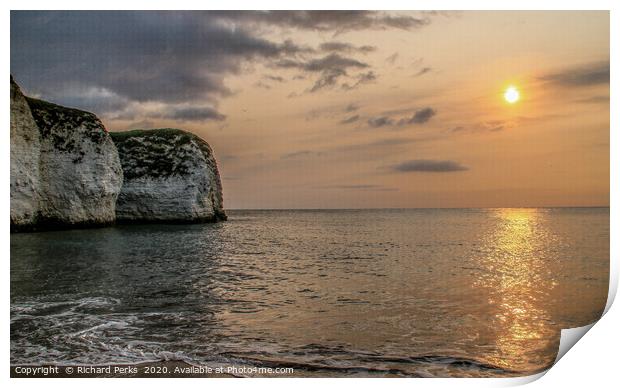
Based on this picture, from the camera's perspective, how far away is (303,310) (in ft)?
25.7

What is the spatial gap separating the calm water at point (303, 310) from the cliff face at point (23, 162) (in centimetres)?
511

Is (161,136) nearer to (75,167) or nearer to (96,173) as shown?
(96,173)

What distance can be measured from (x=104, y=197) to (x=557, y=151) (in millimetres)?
22779

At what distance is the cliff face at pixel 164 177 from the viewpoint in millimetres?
31047

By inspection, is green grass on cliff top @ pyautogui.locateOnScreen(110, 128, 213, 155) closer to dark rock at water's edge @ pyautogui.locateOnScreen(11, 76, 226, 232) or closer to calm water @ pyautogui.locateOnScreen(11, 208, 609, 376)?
dark rock at water's edge @ pyautogui.locateOnScreen(11, 76, 226, 232)

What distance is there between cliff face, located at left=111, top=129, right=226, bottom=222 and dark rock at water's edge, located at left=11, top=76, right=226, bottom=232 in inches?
2.4

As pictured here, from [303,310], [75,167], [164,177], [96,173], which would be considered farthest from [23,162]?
[303,310]

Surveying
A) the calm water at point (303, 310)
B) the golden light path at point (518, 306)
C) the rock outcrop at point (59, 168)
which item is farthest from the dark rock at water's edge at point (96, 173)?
the golden light path at point (518, 306)

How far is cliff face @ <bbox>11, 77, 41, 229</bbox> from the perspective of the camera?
18578 mm

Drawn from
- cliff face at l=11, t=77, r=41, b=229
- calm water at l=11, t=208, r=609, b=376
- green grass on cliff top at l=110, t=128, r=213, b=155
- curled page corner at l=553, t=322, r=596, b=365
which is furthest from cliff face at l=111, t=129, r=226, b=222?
curled page corner at l=553, t=322, r=596, b=365

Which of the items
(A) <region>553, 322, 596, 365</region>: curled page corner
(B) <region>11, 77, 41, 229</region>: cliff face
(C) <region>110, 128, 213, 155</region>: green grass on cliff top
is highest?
(C) <region>110, 128, 213, 155</region>: green grass on cliff top

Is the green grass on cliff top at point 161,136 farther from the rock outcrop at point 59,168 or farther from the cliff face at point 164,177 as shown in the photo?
the rock outcrop at point 59,168

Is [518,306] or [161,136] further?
[161,136]

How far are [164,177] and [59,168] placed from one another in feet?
30.5
